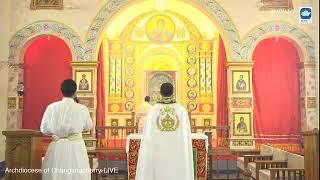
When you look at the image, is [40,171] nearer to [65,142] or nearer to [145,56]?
[65,142]

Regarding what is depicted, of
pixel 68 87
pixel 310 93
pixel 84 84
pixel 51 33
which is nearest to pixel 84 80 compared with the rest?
pixel 84 84

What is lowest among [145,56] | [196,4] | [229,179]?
[229,179]

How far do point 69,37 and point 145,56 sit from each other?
4.00 metres

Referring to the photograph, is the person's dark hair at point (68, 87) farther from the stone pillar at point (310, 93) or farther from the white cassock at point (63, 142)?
the stone pillar at point (310, 93)

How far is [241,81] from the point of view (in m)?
11.4

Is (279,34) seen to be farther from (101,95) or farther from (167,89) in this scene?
(167,89)

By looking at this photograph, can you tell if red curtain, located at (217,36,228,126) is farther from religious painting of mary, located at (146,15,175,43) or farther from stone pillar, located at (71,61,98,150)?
stone pillar, located at (71,61,98,150)

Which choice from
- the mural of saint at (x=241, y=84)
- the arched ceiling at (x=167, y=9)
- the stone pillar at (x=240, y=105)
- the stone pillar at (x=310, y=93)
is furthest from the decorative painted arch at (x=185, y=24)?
the stone pillar at (x=310, y=93)

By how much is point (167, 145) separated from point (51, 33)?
20.9ft

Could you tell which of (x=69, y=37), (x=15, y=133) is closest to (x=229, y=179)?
(x=69, y=37)

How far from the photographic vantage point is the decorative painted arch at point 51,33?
11305mm

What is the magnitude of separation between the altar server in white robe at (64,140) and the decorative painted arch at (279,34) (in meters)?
7.16

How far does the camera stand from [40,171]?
548cm

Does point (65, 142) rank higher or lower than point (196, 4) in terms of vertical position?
lower
